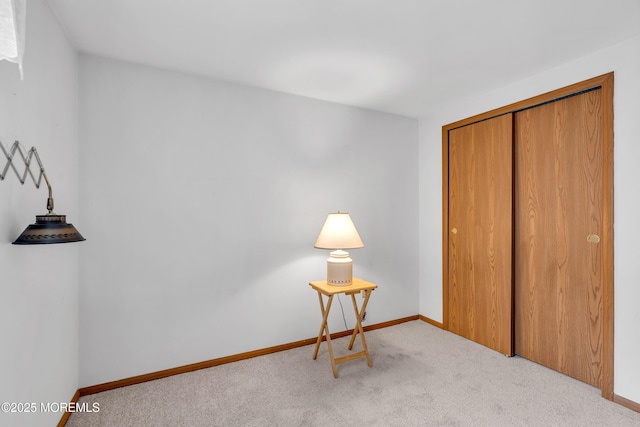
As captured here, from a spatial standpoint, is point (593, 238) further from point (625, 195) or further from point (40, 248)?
point (40, 248)

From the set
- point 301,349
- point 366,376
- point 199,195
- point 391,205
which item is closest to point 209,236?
point 199,195

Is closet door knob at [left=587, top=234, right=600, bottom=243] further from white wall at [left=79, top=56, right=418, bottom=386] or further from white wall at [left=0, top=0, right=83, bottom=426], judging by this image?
white wall at [left=0, top=0, right=83, bottom=426]

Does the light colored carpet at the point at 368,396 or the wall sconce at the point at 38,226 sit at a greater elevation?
the wall sconce at the point at 38,226

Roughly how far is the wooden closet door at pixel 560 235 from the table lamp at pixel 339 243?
59.2 inches

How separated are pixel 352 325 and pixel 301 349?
2.18ft

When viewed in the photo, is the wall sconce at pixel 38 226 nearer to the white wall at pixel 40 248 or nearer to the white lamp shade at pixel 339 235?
the white wall at pixel 40 248

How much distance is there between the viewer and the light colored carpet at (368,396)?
2.04 m

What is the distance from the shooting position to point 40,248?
1.68 m

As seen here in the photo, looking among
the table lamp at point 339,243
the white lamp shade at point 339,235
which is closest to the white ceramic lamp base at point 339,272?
the table lamp at point 339,243

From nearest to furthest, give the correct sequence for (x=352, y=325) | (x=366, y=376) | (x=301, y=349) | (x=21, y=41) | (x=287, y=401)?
(x=21, y=41) → (x=287, y=401) → (x=366, y=376) → (x=301, y=349) → (x=352, y=325)

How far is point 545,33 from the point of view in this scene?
2.10 meters

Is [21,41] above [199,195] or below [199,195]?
above

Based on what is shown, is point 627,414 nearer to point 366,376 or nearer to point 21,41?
point 366,376

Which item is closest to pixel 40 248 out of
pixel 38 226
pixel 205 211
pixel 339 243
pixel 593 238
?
pixel 38 226
